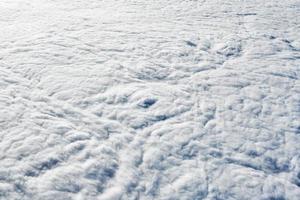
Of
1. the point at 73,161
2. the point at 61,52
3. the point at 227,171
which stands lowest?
the point at 227,171

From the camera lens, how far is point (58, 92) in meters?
2.03

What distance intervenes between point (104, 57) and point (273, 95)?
3.49 feet

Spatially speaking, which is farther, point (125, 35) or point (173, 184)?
point (125, 35)

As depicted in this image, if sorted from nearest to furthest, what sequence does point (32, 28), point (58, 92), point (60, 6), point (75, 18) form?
point (58, 92) → point (32, 28) → point (75, 18) → point (60, 6)

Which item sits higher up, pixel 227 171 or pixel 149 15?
pixel 149 15

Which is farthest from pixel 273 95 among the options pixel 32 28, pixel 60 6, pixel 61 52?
pixel 60 6

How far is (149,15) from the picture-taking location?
10.3 feet

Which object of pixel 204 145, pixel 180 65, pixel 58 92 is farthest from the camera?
pixel 180 65

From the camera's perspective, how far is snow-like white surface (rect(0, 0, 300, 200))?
60.7 inches

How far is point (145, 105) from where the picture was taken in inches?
78.6

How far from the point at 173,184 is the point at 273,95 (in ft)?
3.18

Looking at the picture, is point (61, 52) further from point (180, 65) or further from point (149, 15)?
point (149, 15)

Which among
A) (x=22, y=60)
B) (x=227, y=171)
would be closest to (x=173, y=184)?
(x=227, y=171)

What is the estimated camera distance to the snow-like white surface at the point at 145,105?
1.54 metres
